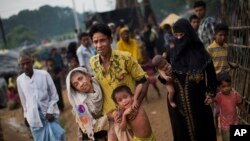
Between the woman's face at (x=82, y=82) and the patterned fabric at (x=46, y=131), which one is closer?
the woman's face at (x=82, y=82)

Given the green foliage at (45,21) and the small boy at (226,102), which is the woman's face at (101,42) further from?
the green foliage at (45,21)

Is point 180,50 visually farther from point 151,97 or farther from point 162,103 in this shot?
point 151,97

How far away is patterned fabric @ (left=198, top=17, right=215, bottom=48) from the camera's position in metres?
6.17

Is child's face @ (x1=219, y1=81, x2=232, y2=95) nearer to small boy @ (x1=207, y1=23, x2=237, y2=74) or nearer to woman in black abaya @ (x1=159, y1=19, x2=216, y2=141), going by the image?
woman in black abaya @ (x1=159, y1=19, x2=216, y2=141)

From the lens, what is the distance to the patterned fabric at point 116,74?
3.56m

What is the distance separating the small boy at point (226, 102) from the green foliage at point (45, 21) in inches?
2905

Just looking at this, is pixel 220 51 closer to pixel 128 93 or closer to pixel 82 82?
pixel 128 93

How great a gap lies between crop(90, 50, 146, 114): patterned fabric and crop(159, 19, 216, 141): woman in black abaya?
537mm

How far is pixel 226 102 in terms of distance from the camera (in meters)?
4.31

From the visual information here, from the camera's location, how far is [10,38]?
68312mm

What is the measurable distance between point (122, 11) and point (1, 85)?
A: 683 cm

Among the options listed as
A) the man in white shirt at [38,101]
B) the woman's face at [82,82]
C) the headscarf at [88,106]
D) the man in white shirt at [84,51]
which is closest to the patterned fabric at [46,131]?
the man in white shirt at [38,101]

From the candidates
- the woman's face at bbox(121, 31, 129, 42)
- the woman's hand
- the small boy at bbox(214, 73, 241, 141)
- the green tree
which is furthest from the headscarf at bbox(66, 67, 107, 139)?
the green tree

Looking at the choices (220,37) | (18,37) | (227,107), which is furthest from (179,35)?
(18,37)
